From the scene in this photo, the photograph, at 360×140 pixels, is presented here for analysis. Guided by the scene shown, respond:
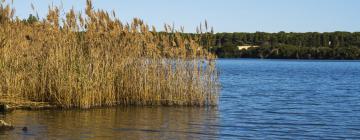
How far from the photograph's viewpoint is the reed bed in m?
18.7

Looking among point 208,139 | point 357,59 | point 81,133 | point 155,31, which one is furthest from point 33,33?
point 357,59

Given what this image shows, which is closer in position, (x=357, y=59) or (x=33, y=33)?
(x=33, y=33)

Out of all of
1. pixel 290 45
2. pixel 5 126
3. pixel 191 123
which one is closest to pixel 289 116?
pixel 191 123

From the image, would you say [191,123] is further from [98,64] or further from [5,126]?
[5,126]

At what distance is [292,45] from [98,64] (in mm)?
122006

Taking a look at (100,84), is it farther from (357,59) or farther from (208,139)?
(357,59)

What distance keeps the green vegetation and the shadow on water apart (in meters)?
109

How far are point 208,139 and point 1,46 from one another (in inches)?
282

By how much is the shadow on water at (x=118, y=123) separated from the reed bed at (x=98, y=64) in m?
0.53

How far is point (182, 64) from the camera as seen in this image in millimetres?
20312

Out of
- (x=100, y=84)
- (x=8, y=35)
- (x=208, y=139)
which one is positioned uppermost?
(x=8, y=35)

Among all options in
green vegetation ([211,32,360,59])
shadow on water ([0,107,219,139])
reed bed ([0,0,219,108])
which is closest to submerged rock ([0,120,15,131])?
shadow on water ([0,107,219,139])

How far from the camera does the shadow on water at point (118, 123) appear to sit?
1468 cm

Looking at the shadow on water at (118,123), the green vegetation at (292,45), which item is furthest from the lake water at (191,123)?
the green vegetation at (292,45)
